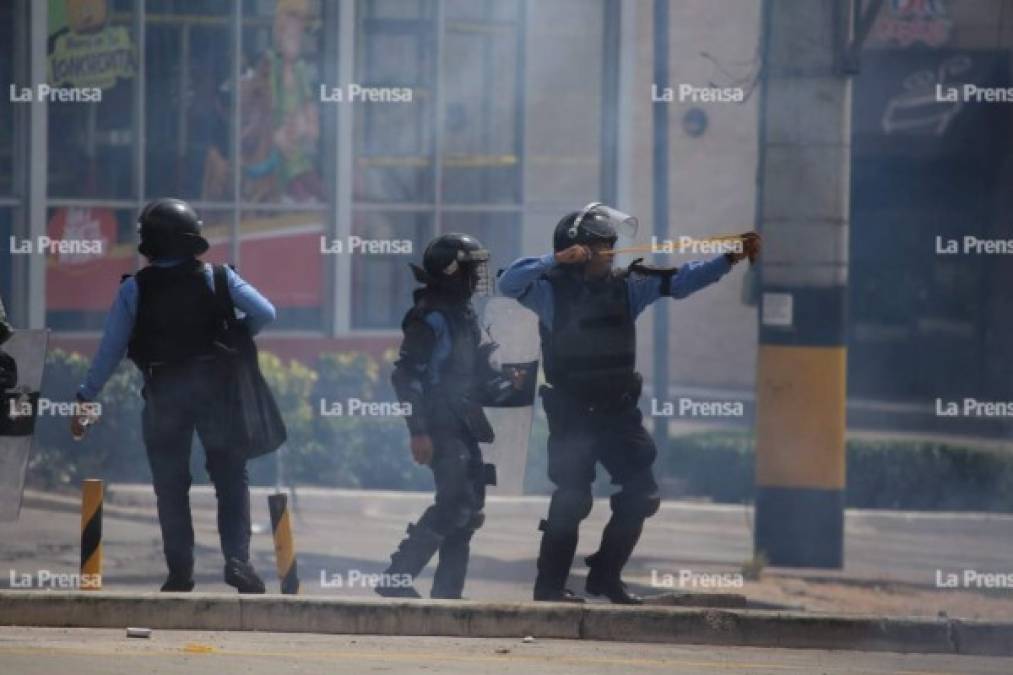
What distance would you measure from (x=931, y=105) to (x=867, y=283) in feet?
6.38

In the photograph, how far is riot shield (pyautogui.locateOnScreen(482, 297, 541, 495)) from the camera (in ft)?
34.0

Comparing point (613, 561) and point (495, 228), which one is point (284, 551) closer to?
point (613, 561)

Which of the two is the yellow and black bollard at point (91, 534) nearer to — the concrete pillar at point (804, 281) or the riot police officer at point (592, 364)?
the riot police officer at point (592, 364)

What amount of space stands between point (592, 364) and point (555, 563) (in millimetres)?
882

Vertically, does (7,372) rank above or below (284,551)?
above

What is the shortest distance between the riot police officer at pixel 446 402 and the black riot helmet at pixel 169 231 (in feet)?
3.13

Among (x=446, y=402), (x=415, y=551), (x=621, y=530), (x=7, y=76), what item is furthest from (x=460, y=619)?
(x=7, y=76)

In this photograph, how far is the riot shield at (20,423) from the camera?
1047cm

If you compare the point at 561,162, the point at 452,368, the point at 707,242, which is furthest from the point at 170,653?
the point at 561,162

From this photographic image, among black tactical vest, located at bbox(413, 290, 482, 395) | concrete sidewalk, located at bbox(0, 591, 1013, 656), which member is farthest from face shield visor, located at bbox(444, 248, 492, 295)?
concrete sidewalk, located at bbox(0, 591, 1013, 656)

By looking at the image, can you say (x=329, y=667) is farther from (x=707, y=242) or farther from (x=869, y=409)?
(x=869, y=409)

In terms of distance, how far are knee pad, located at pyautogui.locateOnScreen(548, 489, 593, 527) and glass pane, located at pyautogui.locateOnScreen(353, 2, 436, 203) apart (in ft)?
19.8

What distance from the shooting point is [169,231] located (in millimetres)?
9562

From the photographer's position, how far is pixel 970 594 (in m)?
12.5
